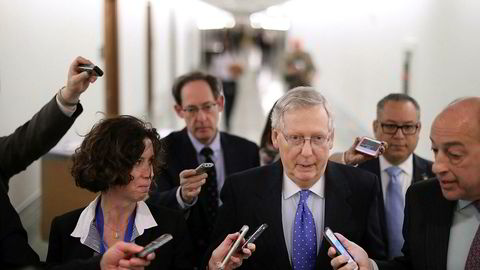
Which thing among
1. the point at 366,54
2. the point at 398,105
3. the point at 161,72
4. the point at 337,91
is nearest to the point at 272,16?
the point at 337,91

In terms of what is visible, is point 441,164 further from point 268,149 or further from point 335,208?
point 268,149

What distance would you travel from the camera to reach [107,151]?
240cm

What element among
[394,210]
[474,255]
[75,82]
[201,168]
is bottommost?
[394,210]

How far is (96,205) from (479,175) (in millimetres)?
1566

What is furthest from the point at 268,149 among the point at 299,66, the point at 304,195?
the point at 299,66

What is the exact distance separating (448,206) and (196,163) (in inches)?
65.5

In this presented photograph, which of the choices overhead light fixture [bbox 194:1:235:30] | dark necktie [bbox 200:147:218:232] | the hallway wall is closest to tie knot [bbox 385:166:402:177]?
dark necktie [bbox 200:147:218:232]

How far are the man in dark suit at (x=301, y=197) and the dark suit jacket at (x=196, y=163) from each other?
674 millimetres

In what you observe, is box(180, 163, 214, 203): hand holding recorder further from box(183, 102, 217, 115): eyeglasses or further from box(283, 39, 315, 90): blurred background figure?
box(283, 39, 315, 90): blurred background figure

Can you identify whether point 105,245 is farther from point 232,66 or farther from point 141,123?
point 232,66

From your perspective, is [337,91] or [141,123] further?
[337,91]

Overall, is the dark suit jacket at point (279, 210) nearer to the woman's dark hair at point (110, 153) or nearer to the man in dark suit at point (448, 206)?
the man in dark suit at point (448, 206)

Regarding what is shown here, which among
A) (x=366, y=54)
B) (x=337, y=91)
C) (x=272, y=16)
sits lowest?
(x=337, y=91)

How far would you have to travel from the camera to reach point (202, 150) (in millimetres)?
3670
